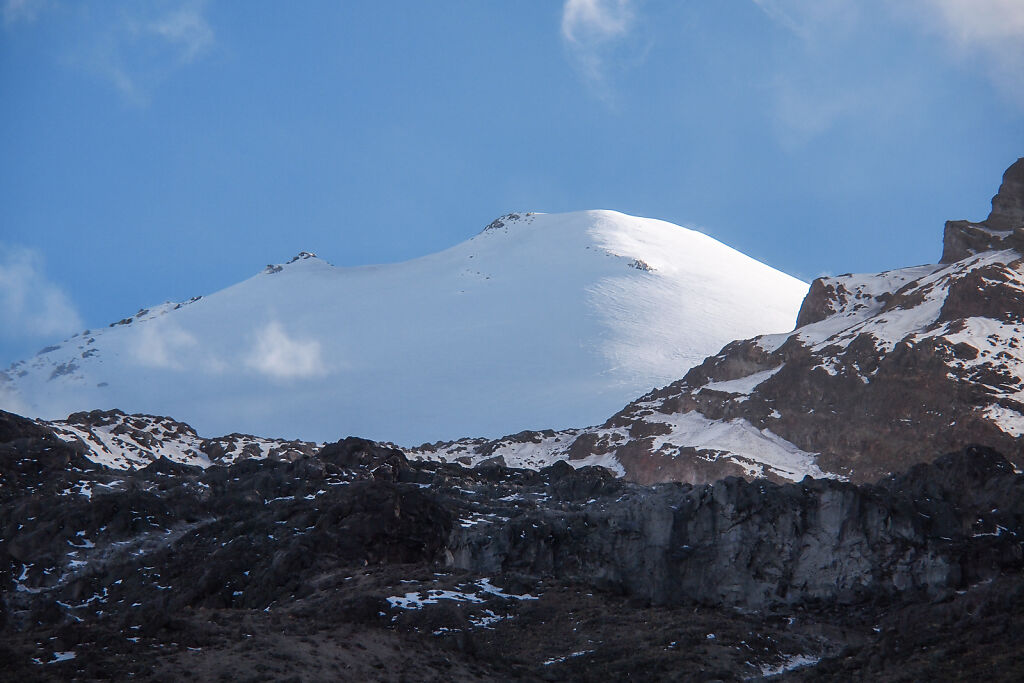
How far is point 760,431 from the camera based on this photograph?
86.8m

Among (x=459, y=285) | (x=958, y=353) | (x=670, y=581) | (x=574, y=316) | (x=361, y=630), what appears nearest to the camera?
(x=361, y=630)

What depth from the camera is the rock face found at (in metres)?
100

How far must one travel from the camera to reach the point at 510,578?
39406 millimetres

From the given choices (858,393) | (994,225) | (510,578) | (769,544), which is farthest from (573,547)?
(994,225)

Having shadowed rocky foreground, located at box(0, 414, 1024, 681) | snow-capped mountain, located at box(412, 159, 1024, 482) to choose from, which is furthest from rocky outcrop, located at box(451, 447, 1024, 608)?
snow-capped mountain, located at box(412, 159, 1024, 482)

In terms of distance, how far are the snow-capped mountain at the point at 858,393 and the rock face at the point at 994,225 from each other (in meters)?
0.11

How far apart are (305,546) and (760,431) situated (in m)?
49.6

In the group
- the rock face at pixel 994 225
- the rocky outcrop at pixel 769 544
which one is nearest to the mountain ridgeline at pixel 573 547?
the rocky outcrop at pixel 769 544

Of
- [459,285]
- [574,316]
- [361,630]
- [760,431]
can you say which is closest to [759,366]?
[760,431]

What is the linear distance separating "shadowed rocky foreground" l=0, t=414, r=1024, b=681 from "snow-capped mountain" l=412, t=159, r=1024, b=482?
91.0 ft

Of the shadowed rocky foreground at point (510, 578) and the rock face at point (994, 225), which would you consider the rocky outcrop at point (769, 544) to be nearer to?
the shadowed rocky foreground at point (510, 578)

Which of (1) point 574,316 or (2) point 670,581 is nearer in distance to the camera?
(2) point 670,581

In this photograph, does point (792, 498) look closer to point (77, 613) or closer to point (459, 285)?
point (77, 613)

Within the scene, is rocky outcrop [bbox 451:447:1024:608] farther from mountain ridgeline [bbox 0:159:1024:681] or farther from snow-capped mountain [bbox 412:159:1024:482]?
snow-capped mountain [bbox 412:159:1024:482]
